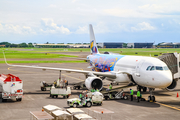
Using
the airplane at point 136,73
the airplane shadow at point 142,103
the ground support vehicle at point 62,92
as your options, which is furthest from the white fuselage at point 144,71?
the ground support vehicle at point 62,92

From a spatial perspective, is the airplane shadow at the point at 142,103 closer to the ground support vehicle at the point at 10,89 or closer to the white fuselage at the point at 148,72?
the white fuselage at the point at 148,72

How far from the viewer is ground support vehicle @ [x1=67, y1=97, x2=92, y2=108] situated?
26766 mm

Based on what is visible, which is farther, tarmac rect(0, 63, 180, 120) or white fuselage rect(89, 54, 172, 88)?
white fuselage rect(89, 54, 172, 88)

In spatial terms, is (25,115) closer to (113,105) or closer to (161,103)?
(113,105)

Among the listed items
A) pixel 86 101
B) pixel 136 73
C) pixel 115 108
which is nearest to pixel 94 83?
pixel 136 73

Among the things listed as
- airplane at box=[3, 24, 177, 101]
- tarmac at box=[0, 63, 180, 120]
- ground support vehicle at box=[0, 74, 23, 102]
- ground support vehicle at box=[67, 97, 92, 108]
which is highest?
airplane at box=[3, 24, 177, 101]

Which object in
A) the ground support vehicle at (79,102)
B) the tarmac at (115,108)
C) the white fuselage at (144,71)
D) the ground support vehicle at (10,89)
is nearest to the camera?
the tarmac at (115,108)

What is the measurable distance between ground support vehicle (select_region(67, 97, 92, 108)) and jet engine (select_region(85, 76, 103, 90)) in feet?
22.0

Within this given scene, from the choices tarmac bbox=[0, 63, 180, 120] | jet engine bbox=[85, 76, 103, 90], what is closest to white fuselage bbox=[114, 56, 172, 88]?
tarmac bbox=[0, 63, 180, 120]

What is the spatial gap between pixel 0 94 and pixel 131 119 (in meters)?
16.5

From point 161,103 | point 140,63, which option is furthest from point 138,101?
point 140,63

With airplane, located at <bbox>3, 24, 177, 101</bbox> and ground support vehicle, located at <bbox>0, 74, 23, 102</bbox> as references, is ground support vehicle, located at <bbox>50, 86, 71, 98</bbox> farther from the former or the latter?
ground support vehicle, located at <bbox>0, 74, 23, 102</bbox>

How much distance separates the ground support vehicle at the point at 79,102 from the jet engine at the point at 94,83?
669 cm

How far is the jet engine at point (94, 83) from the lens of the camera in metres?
34.3
